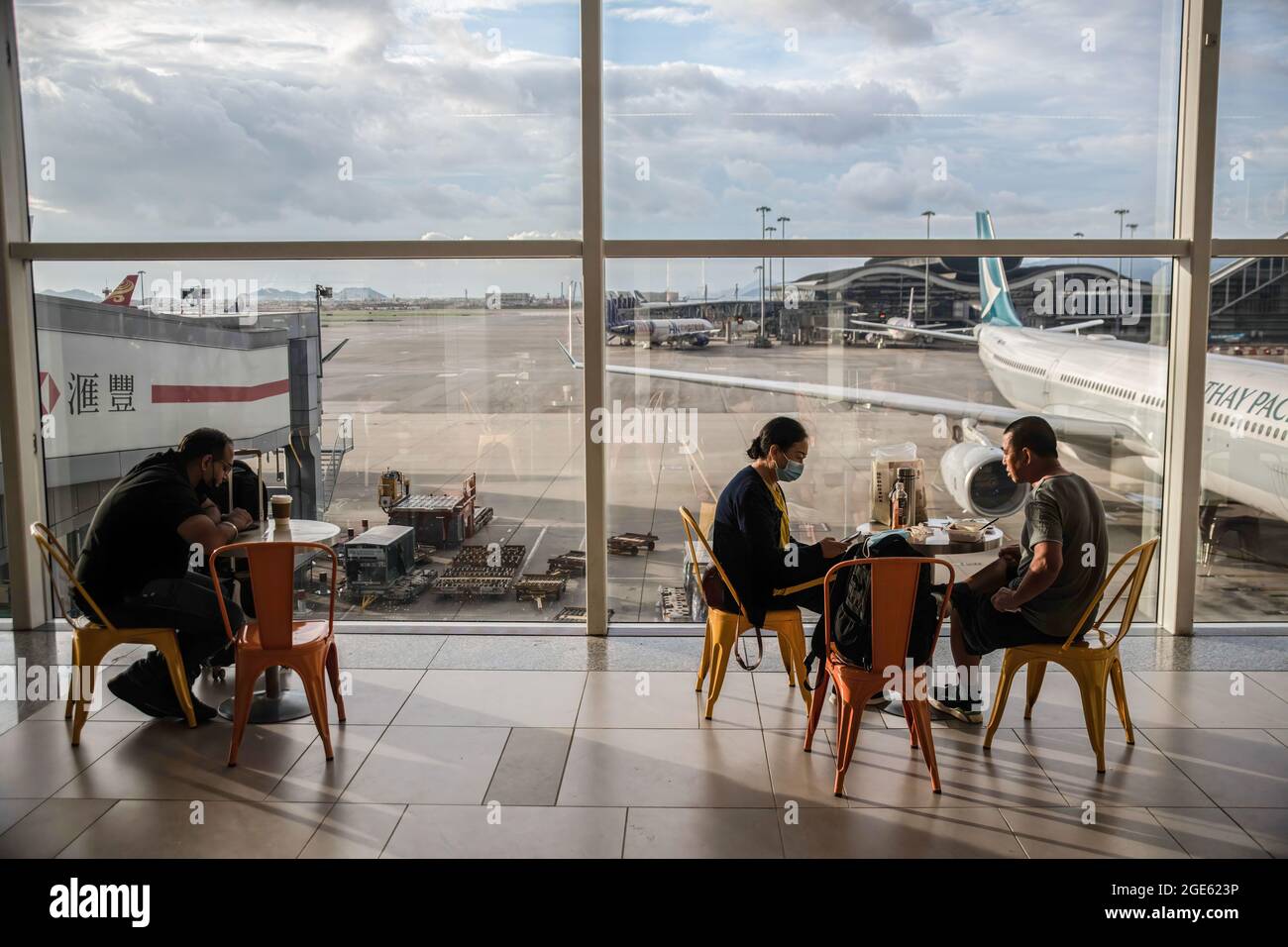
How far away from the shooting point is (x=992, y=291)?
5504 millimetres

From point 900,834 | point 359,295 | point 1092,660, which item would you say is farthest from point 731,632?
point 359,295

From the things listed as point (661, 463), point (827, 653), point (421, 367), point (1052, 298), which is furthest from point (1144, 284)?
point (421, 367)

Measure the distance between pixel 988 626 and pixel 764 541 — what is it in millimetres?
934

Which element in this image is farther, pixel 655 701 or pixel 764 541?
pixel 655 701

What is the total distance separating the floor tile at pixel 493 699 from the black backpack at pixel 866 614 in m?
1.23

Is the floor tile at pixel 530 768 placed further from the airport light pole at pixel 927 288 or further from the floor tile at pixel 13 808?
the airport light pole at pixel 927 288

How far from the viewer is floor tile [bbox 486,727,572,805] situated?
3646mm

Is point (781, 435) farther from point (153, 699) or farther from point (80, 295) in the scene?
point (80, 295)

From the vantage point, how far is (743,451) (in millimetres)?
5715

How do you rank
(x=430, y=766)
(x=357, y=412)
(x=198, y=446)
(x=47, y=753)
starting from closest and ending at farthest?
(x=430, y=766) → (x=47, y=753) → (x=198, y=446) → (x=357, y=412)

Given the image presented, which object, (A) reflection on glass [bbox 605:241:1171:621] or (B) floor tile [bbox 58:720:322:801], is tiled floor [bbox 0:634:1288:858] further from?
(A) reflection on glass [bbox 605:241:1171:621]

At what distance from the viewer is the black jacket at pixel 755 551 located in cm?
415

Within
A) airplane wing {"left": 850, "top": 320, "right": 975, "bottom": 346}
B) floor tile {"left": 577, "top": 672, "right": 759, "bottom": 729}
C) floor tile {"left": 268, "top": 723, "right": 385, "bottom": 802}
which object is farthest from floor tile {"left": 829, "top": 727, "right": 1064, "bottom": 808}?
airplane wing {"left": 850, "top": 320, "right": 975, "bottom": 346}
